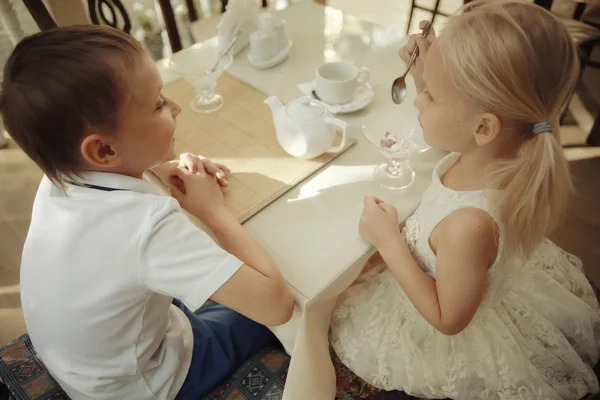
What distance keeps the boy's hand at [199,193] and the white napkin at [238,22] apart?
525mm

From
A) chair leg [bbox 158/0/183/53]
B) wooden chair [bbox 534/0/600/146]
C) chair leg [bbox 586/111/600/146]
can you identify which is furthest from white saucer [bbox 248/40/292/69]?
chair leg [bbox 586/111/600/146]

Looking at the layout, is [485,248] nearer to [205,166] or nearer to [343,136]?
[343,136]

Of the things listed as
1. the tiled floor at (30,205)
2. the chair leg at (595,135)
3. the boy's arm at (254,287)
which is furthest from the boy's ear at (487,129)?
the chair leg at (595,135)

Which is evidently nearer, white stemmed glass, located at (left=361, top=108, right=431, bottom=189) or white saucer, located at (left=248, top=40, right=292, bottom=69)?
white stemmed glass, located at (left=361, top=108, right=431, bottom=189)

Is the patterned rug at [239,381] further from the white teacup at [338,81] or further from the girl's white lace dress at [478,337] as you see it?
the white teacup at [338,81]

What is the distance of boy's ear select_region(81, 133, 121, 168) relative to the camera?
66 cm

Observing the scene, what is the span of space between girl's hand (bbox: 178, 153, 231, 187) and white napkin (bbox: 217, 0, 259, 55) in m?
0.48

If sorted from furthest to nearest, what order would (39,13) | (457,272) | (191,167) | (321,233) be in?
1. (39,13)
2. (191,167)
3. (321,233)
4. (457,272)

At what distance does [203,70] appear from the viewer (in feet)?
3.99

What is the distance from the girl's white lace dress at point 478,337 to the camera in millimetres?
833

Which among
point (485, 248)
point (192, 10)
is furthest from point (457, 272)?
point (192, 10)

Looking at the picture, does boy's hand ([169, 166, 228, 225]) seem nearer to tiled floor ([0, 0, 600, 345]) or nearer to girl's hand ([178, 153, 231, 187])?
girl's hand ([178, 153, 231, 187])

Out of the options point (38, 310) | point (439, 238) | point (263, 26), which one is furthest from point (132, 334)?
point (263, 26)

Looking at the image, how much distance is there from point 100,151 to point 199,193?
0.78 ft
